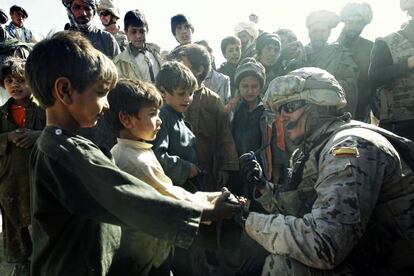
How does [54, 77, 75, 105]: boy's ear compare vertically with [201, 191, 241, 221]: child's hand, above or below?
above

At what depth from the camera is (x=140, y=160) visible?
2281 mm

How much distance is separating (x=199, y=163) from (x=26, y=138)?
1.90 metres

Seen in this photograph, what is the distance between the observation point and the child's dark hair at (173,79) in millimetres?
3539

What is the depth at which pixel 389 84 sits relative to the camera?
477 centimetres

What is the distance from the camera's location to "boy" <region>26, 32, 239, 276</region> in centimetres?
154

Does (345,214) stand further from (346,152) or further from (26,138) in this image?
(26,138)

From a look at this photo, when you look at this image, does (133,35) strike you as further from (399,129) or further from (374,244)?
(374,244)

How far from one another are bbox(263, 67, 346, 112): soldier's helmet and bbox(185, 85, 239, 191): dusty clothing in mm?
1751

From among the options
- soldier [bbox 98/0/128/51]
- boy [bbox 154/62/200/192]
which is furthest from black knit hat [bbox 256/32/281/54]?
boy [bbox 154/62/200/192]

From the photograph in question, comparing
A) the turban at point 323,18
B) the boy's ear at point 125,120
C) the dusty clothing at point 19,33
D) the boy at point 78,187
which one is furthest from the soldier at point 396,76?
the dusty clothing at point 19,33

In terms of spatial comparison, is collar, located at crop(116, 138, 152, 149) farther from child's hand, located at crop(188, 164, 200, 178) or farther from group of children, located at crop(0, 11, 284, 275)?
child's hand, located at crop(188, 164, 200, 178)

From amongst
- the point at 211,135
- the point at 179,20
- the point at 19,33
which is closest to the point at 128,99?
the point at 211,135

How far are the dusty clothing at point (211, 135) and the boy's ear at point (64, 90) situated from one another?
8.96 ft

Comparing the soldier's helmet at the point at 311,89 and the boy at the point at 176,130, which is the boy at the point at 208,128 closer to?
the boy at the point at 176,130
